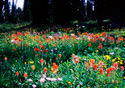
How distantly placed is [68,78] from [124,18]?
12.1 m

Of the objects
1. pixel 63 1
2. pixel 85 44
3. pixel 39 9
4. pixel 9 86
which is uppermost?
pixel 63 1

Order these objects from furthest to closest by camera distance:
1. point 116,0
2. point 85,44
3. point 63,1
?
point 63,1 → point 116,0 → point 85,44

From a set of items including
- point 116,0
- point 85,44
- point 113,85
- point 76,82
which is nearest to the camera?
point 113,85

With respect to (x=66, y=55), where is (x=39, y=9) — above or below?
above

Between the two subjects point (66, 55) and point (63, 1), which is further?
point (63, 1)

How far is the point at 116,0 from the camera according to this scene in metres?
12.4

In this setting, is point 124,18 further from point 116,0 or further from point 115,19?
point 116,0

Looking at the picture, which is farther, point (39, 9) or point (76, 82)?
point (39, 9)

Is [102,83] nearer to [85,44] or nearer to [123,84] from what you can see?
[123,84]

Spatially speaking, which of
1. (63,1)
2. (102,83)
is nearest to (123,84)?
(102,83)

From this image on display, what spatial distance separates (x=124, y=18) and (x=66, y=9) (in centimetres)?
726

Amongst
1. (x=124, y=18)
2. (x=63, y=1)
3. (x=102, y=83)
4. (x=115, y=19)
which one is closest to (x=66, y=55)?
(x=102, y=83)

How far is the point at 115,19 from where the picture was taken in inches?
494

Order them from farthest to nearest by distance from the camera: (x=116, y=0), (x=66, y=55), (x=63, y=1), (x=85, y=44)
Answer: (x=63, y=1) → (x=116, y=0) → (x=85, y=44) → (x=66, y=55)
